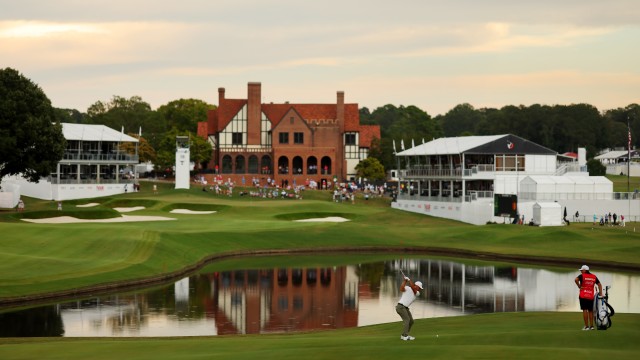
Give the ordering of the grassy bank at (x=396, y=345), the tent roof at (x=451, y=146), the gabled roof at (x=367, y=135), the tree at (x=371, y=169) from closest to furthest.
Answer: the grassy bank at (x=396, y=345) → the tent roof at (x=451, y=146) → the tree at (x=371, y=169) → the gabled roof at (x=367, y=135)

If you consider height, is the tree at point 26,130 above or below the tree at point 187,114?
below

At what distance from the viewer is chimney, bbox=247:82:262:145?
140375mm

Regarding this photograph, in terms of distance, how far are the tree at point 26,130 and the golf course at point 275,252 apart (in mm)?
4833

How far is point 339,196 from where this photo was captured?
112625mm

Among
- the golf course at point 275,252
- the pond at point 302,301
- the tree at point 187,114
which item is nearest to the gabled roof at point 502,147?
the golf course at point 275,252

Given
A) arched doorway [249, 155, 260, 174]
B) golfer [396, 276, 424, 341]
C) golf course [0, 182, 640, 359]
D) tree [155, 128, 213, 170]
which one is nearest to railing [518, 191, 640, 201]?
golf course [0, 182, 640, 359]

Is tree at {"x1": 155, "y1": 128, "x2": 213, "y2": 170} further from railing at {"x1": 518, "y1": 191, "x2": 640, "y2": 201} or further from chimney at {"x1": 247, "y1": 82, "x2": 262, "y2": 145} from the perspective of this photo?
railing at {"x1": 518, "y1": 191, "x2": 640, "y2": 201}

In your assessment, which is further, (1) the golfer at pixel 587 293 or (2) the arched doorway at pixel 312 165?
(2) the arched doorway at pixel 312 165

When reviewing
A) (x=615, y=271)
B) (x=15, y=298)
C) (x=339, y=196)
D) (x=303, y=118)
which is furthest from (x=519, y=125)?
(x=15, y=298)

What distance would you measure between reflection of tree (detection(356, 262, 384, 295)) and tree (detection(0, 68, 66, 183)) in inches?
1382

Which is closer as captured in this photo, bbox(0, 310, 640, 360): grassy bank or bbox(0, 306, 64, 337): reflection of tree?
bbox(0, 310, 640, 360): grassy bank

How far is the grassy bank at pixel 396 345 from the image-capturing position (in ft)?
84.0

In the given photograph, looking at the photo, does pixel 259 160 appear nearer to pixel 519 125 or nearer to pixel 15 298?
pixel 519 125

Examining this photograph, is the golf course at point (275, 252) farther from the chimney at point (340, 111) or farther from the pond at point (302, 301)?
the chimney at point (340, 111)
